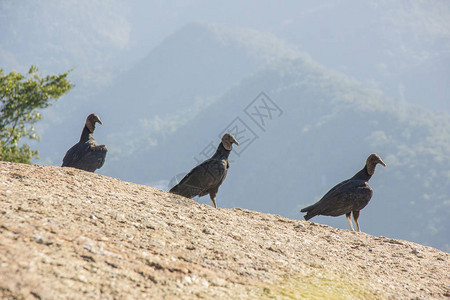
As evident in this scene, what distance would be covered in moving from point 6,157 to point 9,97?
87.5 inches

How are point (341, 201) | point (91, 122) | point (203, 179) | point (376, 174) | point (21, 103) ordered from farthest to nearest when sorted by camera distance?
point (376, 174) → point (21, 103) → point (91, 122) → point (341, 201) → point (203, 179)

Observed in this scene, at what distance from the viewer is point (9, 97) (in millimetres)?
15977

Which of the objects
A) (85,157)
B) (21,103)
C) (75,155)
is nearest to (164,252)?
(85,157)

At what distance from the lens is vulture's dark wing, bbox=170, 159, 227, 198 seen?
375 inches

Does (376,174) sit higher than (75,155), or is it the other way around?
(376,174)

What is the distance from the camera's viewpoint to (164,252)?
5.38 meters

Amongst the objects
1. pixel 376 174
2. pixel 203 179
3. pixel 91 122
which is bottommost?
pixel 203 179

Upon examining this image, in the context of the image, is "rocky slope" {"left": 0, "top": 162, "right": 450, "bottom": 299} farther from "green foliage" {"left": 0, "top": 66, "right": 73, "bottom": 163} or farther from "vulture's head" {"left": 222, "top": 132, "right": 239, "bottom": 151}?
"green foliage" {"left": 0, "top": 66, "right": 73, "bottom": 163}

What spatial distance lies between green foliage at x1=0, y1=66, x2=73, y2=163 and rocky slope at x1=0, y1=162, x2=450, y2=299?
29.0ft

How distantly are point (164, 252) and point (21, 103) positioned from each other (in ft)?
42.7

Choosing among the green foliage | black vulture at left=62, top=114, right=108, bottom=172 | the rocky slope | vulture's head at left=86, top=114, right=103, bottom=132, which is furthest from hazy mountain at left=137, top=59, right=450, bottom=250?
the rocky slope

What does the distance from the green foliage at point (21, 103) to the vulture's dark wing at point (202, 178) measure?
8.40 m

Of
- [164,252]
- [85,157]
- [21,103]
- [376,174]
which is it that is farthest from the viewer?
[376,174]

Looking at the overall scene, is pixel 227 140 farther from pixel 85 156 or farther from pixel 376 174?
pixel 376 174
